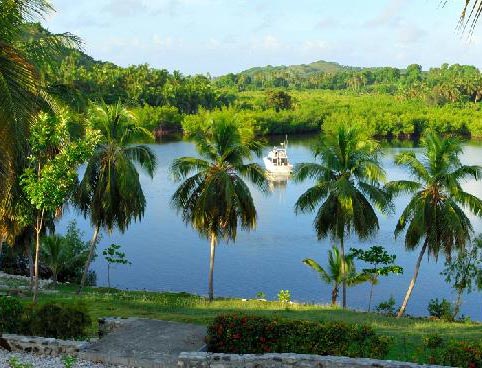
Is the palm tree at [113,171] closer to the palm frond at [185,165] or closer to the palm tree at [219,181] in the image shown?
the palm frond at [185,165]

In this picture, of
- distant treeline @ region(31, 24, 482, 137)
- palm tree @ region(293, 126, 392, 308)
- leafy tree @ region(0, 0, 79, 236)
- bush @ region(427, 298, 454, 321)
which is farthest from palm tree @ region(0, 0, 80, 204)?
distant treeline @ region(31, 24, 482, 137)

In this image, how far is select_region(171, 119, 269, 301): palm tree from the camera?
81.0ft

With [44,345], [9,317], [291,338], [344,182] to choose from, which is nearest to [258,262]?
[344,182]

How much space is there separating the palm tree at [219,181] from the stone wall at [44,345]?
1252cm

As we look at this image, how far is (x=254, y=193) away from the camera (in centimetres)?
5816

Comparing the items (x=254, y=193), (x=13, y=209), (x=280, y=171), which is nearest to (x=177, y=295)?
(x=13, y=209)

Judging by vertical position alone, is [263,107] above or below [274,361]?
above

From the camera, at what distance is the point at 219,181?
24641 mm

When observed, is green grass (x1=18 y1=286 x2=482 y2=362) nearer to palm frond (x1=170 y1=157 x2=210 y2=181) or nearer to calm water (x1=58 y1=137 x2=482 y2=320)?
palm frond (x1=170 y1=157 x2=210 y2=181)

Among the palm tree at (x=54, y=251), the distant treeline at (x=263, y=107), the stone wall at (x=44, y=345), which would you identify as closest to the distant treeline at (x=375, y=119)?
the distant treeline at (x=263, y=107)

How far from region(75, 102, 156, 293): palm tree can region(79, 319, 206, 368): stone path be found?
29.2 feet

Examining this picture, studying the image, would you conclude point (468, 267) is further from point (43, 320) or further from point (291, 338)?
point (43, 320)

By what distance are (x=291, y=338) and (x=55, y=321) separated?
495cm

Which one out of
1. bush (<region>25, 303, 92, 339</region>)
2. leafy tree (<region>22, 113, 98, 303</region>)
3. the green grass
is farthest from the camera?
leafy tree (<region>22, 113, 98, 303</region>)
